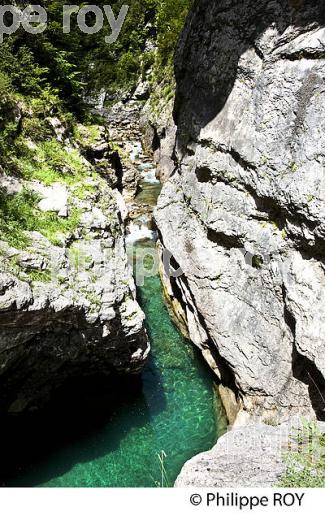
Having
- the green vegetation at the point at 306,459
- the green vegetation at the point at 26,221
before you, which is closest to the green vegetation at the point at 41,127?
the green vegetation at the point at 26,221

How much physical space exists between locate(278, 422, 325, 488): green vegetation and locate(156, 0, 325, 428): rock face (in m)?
1.51

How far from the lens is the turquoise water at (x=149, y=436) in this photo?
9.28 meters

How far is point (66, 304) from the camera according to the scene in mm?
8430

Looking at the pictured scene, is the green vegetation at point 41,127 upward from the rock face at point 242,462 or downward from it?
upward

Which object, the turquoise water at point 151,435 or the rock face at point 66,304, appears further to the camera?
the turquoise water at point 151,435

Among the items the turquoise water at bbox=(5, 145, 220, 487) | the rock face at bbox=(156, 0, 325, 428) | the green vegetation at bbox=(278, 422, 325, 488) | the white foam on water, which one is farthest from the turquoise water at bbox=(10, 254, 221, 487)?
the white foam on water

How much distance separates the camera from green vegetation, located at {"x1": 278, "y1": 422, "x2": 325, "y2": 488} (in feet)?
19.8

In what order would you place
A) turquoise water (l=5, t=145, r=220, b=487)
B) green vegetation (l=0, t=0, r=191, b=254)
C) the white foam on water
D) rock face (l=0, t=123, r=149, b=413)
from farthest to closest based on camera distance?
the white foam on water
green vegetation (l=0, t=0, r=191, b=254)
turquoise water (l=5, t=145, r=220, b=487)
rock face (l=0, t=123, r=149, b=413)

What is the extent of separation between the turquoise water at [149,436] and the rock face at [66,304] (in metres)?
1.15

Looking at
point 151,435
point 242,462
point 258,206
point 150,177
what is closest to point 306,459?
point 242,462

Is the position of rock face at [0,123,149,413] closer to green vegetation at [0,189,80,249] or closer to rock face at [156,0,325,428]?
green vegetation at [0,189,80,249]

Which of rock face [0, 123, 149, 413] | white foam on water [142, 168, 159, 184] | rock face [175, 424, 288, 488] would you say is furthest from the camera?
white foam on water [142, 168, 159, 184]

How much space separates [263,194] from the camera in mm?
9625

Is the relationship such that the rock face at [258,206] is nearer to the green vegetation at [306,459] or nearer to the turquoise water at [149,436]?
the turquoise water at [149,436]
